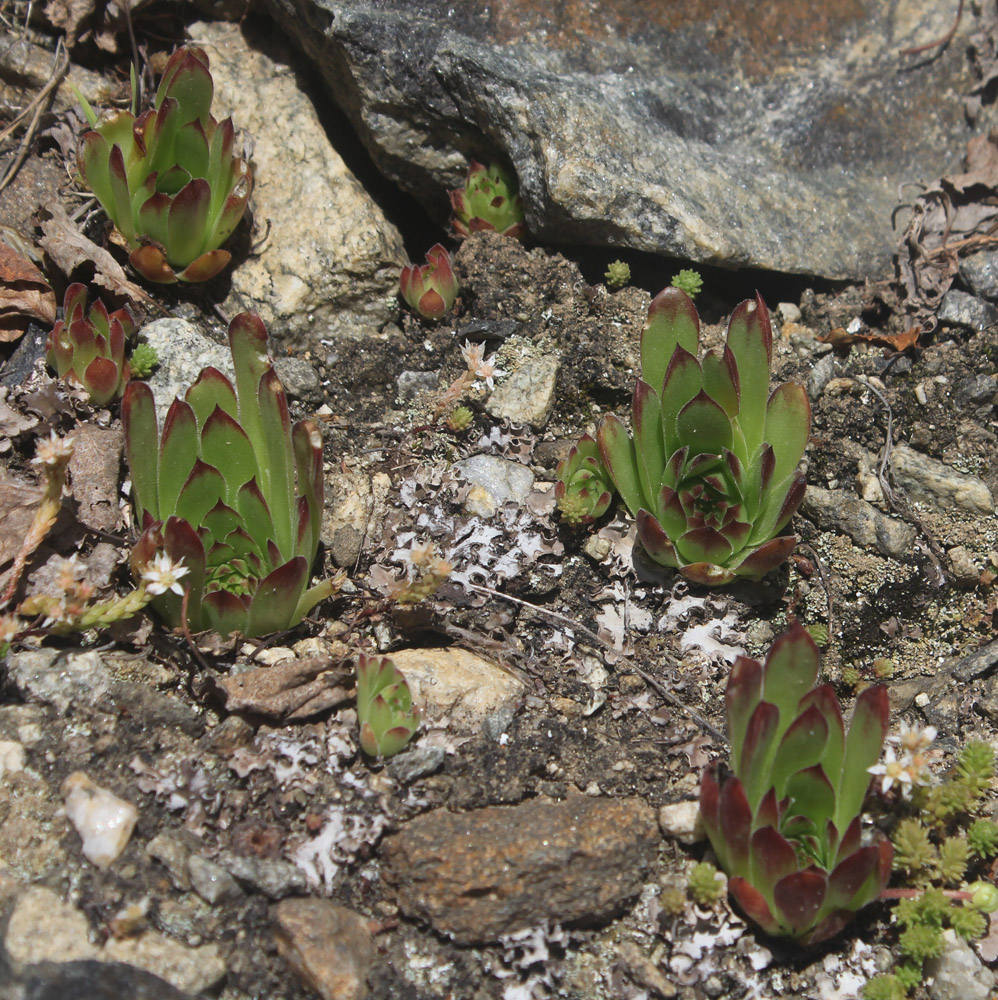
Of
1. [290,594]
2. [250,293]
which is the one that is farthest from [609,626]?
[250,293]

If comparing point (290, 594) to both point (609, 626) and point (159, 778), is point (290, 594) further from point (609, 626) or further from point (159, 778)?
point (609, 626)

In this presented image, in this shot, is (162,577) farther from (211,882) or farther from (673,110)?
(673,110)

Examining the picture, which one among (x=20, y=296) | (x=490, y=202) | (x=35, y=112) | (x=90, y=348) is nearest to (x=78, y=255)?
(x=20, y=296)

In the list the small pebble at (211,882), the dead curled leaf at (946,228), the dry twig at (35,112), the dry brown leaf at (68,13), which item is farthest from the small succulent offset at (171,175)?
the dead curled leaf at (946,228)

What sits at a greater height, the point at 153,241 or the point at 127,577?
the point at 153,241

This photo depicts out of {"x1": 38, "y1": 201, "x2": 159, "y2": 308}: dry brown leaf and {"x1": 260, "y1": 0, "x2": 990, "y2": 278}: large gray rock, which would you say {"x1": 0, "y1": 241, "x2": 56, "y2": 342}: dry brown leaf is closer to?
{"x1": 38, "y1": 201, "x2": 159, "y2": 308}: dry brown leaf

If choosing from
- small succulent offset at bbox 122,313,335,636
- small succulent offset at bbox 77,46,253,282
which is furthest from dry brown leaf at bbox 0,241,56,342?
small succulent offset at bbox 122,313,335,636
